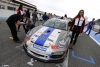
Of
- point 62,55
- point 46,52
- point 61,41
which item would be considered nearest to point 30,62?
point 46,52

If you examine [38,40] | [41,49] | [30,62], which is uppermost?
[38,40]

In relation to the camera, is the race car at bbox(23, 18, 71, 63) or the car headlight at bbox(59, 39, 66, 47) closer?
the race car at bbox(23, 18, 71, 63)

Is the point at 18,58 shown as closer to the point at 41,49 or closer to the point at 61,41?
the point at 41,49

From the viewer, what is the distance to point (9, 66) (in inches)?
87.3

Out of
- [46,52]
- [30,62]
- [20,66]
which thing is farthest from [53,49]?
[20,66]

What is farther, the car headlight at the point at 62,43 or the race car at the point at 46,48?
the car headlight at the point at 62,43

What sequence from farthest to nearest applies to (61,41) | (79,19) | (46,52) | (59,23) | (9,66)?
(59,23) < (79,19) < (61,41) < (46,52) < (9,66)

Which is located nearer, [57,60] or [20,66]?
[20,66]

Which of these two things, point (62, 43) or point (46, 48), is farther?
point (62, 43)

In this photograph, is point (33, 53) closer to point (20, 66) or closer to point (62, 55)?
point (20, 66)

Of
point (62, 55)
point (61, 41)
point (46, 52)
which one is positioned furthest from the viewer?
point (61, 41)

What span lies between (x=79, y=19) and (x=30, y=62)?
8.77 ft

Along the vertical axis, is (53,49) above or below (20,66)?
above

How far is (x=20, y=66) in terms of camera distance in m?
2.29
